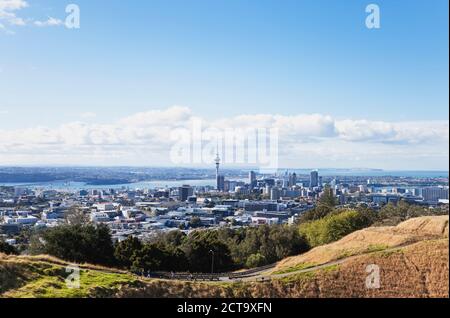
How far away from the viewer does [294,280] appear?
12305mm

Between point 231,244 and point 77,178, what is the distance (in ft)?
65.1

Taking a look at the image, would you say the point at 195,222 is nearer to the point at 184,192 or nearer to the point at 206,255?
the point at 184,192

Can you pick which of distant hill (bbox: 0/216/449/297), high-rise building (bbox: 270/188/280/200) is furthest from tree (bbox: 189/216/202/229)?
distant hill (bbox: 0/216/449/297)

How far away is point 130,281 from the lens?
11.8 m

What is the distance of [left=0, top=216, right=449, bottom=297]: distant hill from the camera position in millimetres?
11055

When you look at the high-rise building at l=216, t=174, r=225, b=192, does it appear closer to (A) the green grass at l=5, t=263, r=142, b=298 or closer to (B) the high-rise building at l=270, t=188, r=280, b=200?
(B) the high-rise building at l=270, t=188, r=280, b=200

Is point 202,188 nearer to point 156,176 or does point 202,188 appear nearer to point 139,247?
point 156,176

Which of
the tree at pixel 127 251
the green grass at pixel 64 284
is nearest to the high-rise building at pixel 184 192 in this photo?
the tree at pixel 127 251

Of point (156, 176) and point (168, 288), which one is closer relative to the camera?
point (168, 288)

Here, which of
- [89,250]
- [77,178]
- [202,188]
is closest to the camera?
[89,250]

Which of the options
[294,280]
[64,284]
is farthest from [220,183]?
[64,284]

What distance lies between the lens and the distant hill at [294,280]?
11.1 metres
